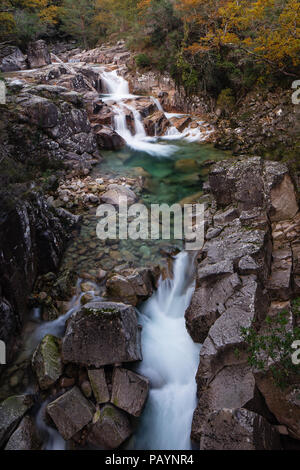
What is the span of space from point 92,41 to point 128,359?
111 feet

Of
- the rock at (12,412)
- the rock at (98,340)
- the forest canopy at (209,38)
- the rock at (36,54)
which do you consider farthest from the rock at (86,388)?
the rock at (36,54)

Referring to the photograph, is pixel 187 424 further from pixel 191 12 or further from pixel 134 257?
pixel 191 12

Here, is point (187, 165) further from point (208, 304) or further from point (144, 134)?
point (208, 304)

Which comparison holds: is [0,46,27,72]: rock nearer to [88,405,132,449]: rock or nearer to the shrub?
[88,405,132,449]: rock

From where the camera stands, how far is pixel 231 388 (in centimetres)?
399

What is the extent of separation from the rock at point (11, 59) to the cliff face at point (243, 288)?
628 inches

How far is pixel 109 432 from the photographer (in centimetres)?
404

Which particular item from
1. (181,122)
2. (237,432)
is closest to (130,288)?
(237,432)

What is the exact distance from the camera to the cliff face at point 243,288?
3.83m

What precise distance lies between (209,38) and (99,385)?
17812 millimetres

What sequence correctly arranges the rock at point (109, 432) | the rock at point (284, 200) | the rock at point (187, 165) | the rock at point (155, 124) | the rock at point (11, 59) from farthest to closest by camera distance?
the rock at point (11, 59), the rock at point (155, 124), the rock at point (187, 165), the rock at point (284, 200), the rock at point (109, 432)

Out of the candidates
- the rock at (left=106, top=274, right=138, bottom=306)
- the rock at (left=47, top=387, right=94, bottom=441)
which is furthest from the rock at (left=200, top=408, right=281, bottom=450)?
the rock at (left=106, top=274, right=138, bottom=306)

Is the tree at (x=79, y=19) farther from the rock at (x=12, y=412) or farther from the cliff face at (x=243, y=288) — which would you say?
A: the rock at (x=12, y=412)

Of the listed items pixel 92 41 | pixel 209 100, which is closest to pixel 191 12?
pixel 209 100
